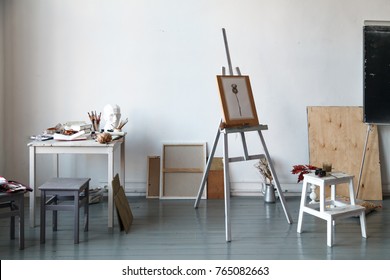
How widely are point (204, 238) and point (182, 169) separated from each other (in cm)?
145

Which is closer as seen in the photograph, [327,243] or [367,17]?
[327,243]

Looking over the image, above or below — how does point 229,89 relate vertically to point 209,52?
below

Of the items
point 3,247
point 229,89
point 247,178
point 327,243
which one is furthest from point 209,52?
point 3,247

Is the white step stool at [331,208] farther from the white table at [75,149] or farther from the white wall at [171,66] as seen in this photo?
the white table at [75,149]

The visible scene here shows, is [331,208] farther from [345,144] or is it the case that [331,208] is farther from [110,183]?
[110,183]

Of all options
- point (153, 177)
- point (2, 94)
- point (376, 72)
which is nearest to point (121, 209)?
point (153, 177)

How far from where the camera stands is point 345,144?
16.1 feet

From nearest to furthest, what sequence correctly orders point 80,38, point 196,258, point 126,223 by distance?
point 196,258, point 126,223, point 80,38

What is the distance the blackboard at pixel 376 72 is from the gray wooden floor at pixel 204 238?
1.05m

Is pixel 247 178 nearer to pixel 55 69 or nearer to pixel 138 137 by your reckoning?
pixel 138 137

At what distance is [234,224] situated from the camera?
3.99 metres

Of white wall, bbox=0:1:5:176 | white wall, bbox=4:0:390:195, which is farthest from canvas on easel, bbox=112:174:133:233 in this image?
white wall, bbox=0:1:5:176

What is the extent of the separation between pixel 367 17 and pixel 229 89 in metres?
2.12

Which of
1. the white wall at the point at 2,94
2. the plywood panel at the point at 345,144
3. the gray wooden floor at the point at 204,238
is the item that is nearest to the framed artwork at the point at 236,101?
the gray wooden floor at the point at 204,238
